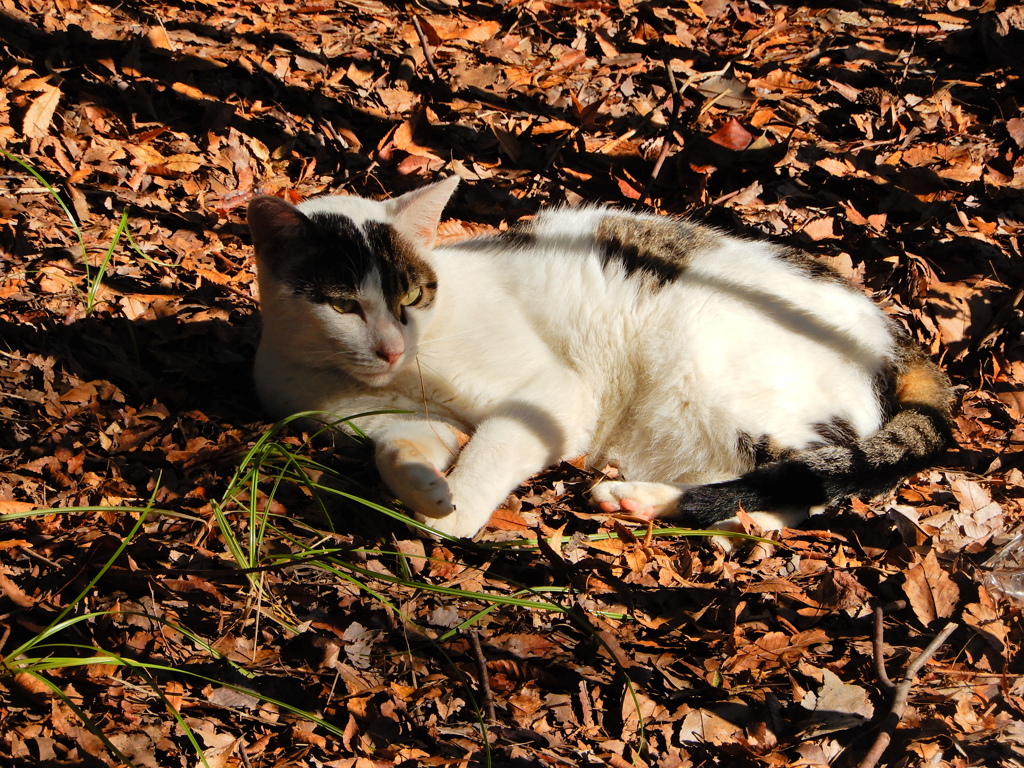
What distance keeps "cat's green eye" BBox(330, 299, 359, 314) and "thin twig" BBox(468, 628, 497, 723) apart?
1.39 meters

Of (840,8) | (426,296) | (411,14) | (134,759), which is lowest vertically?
(134,759)

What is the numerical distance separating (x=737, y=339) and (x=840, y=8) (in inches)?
162

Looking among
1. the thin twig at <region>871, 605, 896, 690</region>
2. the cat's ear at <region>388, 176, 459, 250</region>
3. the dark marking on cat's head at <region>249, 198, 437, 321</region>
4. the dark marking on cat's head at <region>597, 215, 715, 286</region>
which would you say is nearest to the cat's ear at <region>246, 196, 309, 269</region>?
the dark marking on cat's head at <region>249, 198, 437, 321</region>

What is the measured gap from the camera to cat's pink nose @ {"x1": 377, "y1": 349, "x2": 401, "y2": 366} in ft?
9.48

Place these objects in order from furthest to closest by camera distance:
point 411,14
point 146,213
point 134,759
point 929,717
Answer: point 411,14, point 146,213, point 929,717, point 134,759

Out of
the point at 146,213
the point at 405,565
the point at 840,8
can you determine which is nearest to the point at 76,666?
the point at 405,565

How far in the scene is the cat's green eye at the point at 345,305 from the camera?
2.93 meters

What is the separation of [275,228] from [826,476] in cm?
245

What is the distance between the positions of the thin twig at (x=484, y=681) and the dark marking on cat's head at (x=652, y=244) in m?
1.93

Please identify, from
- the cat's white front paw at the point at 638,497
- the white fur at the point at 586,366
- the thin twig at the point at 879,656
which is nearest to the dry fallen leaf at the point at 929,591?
the thin twig at the point at 879,656

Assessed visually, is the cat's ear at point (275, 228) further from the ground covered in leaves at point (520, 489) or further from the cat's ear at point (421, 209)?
the ground covered in leaves at point (520, 489)

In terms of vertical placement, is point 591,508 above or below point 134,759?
above

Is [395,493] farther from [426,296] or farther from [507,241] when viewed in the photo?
[507,241]

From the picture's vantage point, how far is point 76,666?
Result: 2031 mm
